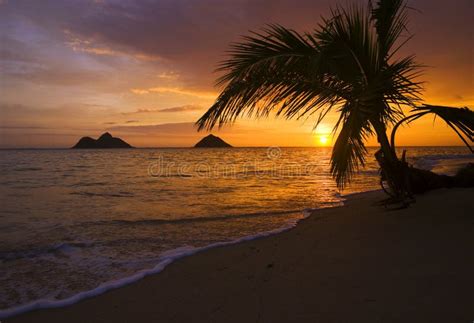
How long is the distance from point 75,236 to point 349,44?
595 centimetres

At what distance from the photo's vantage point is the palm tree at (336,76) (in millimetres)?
5082

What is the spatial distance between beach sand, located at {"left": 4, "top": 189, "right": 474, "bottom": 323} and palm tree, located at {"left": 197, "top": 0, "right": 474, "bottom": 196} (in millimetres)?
1812

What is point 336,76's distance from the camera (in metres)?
5.62

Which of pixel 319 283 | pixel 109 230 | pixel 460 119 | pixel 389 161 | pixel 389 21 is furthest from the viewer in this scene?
pixel 109 230

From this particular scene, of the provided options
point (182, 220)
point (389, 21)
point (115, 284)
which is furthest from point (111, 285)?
point (389, 21)

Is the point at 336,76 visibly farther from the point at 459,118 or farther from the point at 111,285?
the point at 111,285

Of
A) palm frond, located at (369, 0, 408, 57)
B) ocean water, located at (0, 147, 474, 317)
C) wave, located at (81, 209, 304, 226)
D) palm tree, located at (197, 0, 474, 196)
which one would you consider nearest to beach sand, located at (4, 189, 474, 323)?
ocean water, located at (0, 147, 474, 317)

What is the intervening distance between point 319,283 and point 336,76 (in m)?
3.77

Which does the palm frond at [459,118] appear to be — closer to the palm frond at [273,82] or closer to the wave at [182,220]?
the palm frond at [273,82]

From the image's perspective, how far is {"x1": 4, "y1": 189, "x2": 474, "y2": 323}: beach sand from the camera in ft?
8.40

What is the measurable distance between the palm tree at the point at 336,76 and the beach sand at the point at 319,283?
1.81 m

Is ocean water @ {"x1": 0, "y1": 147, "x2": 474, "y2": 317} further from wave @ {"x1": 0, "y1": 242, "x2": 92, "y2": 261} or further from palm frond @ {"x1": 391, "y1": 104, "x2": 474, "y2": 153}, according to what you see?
palm frond @ {"x1": 391, "y1": 104, "x2": 474, "y2": 153}

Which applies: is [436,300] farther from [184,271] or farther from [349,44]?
[349,44]

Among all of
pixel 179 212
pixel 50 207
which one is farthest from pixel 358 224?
pixel 50 207
